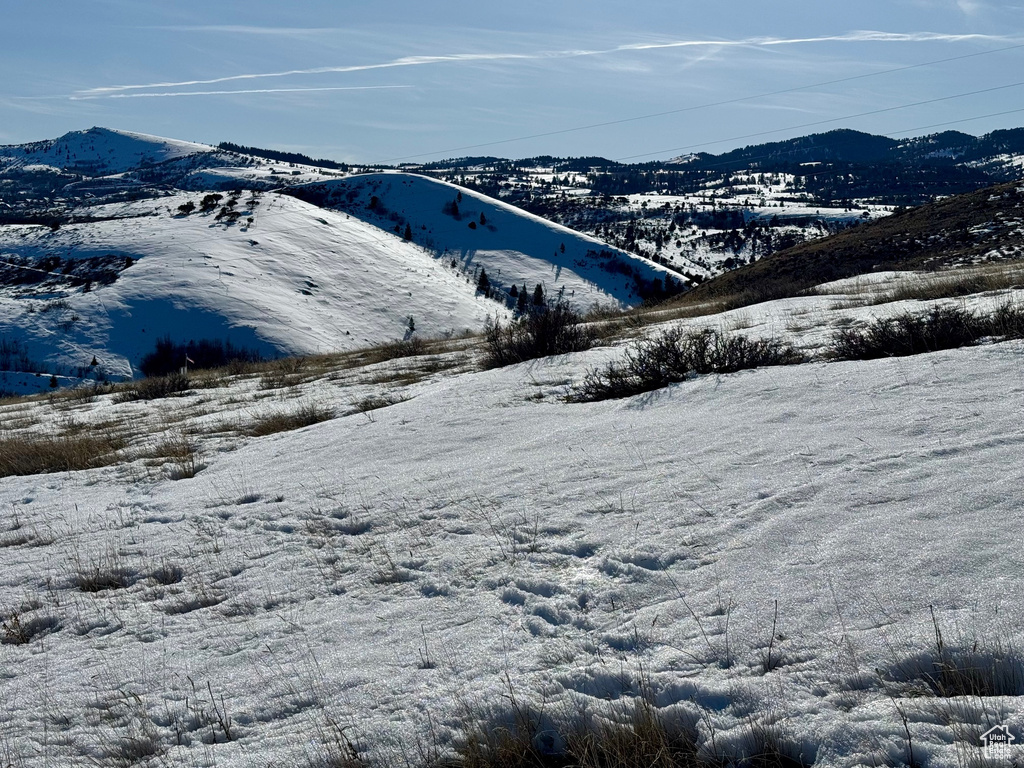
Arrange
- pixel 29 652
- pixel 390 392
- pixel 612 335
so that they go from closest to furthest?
pixel 29 652 < pixel 390 392 < pixel 612 335

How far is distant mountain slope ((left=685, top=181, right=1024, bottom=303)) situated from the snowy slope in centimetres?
2405

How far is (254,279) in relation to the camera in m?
74.3

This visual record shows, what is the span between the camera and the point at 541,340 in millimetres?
11742

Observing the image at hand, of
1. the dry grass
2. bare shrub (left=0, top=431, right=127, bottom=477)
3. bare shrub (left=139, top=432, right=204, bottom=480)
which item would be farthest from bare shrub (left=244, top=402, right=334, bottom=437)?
the dry grass

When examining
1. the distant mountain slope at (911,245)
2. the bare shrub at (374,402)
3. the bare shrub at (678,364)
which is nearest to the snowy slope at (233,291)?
the distant mountain slope at (911,245)

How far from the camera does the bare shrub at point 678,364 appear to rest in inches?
313

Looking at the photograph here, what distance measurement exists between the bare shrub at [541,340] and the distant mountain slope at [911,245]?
1254 centimetres

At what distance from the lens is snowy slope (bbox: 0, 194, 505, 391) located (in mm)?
62812

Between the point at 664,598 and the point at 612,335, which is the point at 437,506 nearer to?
the point at 664,598

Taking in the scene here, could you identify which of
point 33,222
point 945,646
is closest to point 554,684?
point 945,646

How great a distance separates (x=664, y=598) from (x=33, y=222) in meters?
138

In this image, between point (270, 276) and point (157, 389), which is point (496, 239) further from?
point (157, 389)

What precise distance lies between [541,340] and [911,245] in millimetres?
23707

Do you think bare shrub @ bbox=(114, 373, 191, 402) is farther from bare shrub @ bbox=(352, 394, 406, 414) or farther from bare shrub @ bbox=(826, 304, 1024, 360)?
bare shrub @ bbox=(826, 304, 1024, 360)
